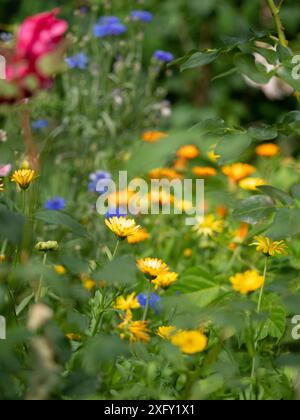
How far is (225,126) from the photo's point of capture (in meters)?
1.30

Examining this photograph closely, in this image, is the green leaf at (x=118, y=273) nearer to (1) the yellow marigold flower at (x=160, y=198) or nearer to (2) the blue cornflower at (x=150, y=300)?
(2) the blue cornflower at (x=150, y=300)

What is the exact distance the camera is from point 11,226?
0.97 meters

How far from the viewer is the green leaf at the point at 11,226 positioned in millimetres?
964

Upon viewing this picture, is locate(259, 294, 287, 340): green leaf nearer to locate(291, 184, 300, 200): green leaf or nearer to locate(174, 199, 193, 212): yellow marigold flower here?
locate(291, 184, 300, 200): green leaf

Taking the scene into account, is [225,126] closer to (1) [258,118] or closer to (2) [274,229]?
(2) [274,229]

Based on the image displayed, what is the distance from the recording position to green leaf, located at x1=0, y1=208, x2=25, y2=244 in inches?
38.0

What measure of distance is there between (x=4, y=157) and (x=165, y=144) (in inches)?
14.2

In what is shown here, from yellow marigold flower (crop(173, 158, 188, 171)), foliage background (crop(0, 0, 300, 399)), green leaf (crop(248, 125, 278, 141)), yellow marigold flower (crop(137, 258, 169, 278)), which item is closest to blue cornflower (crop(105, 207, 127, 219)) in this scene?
foliage background (crop(0, 0, 300, 399))

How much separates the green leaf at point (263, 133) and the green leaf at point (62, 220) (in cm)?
28

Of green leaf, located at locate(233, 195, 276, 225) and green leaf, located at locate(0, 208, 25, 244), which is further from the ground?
green leaf, located at locate(0, 208, 25, 244)

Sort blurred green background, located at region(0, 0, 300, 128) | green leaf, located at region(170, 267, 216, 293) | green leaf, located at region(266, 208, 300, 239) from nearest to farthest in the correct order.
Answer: green leaf, located at region(266, 208, 300, 239)
green leaf, located at region(170, 267, 216, 293)
blurred green background, located at region(0, 0, 300, 128)

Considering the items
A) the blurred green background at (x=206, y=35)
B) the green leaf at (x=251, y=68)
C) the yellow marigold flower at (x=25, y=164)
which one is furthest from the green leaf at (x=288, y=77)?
the blurred green background at (x=206, y=35)

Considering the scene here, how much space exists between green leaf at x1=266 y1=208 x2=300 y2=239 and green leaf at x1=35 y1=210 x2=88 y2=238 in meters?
0.26

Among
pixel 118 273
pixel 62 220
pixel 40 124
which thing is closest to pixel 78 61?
pixel 40 124
